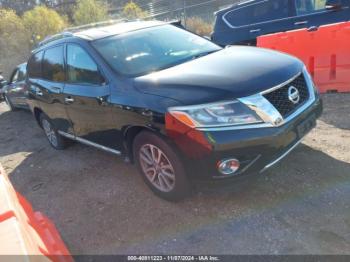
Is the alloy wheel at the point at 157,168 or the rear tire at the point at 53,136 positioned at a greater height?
the alloy wheel at the point at 157,168

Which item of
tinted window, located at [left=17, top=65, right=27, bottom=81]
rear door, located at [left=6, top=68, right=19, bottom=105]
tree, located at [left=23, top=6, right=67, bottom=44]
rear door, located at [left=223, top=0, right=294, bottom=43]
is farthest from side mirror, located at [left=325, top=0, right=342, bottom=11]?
tree, located at [left=23, top=6, right=67, bottom=44]

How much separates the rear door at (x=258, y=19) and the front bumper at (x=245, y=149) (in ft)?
19.0

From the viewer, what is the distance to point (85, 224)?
12.4ft

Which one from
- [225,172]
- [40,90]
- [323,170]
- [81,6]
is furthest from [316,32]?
[81,6]

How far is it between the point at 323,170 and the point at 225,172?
4.31 ft

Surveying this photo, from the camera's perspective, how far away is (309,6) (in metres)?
8.16

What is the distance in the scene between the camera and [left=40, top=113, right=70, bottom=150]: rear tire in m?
5.95

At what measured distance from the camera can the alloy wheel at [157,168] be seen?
3562mm

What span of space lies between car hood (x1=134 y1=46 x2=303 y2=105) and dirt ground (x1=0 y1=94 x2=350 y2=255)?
0.83 m

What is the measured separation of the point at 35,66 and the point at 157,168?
3.47m

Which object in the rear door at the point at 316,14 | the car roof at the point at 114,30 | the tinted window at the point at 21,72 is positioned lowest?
the tinted window at the point at 21,72

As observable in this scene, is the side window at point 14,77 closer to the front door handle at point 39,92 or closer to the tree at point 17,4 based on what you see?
the front door handle at point 39,92

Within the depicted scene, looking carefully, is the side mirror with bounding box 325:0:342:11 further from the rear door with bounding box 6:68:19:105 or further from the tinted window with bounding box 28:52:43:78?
the rear door with bounding box 6:68:19:105

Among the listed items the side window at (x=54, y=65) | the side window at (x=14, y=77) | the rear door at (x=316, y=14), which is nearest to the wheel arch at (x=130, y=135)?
the side window at (x=54, y=65)
